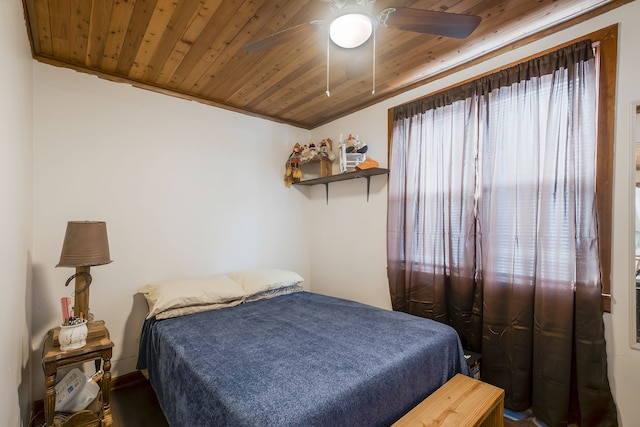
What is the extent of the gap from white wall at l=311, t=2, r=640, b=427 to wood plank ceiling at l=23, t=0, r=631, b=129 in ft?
0.32

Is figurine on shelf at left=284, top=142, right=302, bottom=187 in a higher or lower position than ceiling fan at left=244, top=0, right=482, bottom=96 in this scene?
lower

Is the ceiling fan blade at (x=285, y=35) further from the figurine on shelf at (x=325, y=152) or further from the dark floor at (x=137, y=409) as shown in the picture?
the dark floor at (x=137, y=409)

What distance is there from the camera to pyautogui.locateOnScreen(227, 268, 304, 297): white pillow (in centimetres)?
266

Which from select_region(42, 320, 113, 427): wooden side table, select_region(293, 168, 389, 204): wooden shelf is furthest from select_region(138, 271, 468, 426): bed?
select_region(293, 168, 389, 204): wooden shelf

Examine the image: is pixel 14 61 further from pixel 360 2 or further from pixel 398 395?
pixel 398 395

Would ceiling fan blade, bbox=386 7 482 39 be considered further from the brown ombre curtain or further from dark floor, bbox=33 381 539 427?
dark floor, bbox=33 381 539 427

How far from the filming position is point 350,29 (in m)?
1.47

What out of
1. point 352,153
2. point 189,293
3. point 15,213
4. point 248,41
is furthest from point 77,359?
point 352,153

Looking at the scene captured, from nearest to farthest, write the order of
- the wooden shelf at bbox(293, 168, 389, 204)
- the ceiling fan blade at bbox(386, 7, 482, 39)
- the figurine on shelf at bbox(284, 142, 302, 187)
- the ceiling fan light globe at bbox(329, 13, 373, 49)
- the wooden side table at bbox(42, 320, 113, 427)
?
1. the ceiling fan blade at bbox(386, 7, 482, 39)
2. the ceiling fan light globe at bbox(329, 13, 373, 49)
3. the wooden side table at bbox(42, 320, 113, 427)
4. the wooden shelf at bbox(293, 168, 389, 204)
5. the figurine on shelf at bbox(284, 142, 302, 187)

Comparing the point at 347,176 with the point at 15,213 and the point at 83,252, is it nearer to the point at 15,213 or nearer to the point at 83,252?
the point at 83,252

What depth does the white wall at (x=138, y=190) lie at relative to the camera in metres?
2.18

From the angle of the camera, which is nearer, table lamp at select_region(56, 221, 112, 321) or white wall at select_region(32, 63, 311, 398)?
table lamp at select_region(56, 221, 112, 321)

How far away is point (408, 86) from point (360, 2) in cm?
139

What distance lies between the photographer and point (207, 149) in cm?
295
